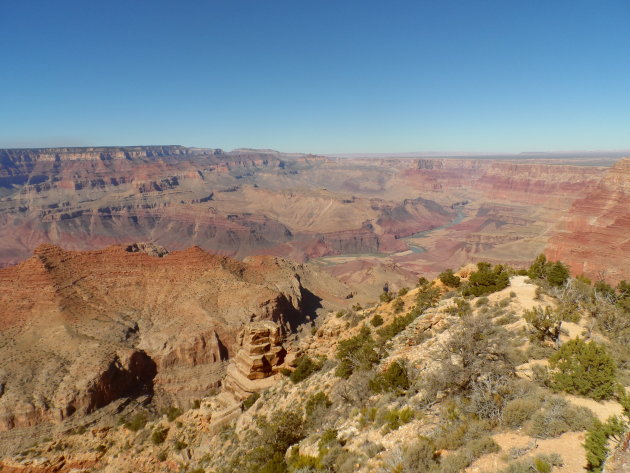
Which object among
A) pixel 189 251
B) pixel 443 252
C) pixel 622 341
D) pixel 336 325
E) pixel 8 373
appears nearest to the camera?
pixel 622 341

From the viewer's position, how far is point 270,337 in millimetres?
33250

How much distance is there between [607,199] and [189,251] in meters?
103

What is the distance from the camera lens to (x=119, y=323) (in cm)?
5503

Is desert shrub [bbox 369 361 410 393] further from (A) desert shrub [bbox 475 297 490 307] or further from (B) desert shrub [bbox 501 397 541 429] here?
(A) desert shrub [bbox 475 297 490 307]

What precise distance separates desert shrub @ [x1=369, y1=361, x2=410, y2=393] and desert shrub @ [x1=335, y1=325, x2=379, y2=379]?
9.62 feet

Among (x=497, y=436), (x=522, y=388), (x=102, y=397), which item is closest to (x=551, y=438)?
(x=497, y=436)

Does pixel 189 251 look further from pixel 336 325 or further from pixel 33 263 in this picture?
pixel 336 325

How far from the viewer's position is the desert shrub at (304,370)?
26016 millimetres

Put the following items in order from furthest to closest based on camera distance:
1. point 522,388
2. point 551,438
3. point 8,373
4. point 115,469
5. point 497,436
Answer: point 8,373 → point 115,469 → point 522,388 → point 497,436 → point 551,438

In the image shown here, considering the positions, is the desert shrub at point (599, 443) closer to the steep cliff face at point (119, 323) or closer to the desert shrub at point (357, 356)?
the desert shrub at point (357, 356)

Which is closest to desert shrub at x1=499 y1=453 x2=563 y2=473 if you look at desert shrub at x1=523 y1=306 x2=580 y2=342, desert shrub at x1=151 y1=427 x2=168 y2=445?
desert shrub at x1=523 y1=306 x2=580 y2=342

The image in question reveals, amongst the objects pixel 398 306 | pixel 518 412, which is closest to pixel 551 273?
pixel 398 306

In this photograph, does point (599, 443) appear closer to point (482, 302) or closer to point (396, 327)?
point (482, 302)

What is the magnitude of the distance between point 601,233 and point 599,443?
7811cm
